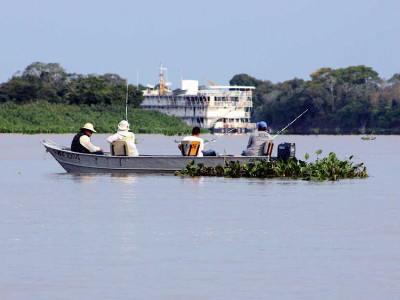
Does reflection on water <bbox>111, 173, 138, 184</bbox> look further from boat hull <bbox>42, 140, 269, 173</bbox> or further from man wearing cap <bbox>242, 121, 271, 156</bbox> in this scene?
man wearing cap <bbox>242, 121, 271, 156</bbox>

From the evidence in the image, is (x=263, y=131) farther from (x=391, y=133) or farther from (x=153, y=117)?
(x=391, y=133)

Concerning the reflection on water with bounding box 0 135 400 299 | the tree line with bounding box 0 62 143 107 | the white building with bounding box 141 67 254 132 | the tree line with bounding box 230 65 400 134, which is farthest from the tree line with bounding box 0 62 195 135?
the reflection on water with bounding box 0 135 400 299

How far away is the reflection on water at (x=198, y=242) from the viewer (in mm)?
10234

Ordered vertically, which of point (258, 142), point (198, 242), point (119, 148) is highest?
point (258, 142)

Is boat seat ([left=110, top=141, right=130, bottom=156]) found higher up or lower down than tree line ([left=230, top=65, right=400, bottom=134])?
lower down

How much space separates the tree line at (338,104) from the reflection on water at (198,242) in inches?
4844

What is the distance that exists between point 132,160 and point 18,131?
64621 mm

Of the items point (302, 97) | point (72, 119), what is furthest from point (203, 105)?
point (72, 119)

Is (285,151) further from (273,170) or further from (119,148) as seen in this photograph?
(119,148)

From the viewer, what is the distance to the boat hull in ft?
89.4

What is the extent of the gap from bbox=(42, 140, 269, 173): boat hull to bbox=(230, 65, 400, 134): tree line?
117m

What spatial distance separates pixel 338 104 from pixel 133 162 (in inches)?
5155

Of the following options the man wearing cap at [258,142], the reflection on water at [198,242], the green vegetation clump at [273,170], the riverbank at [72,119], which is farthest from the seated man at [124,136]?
the riverbank at [72,119]

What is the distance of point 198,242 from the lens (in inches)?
532
